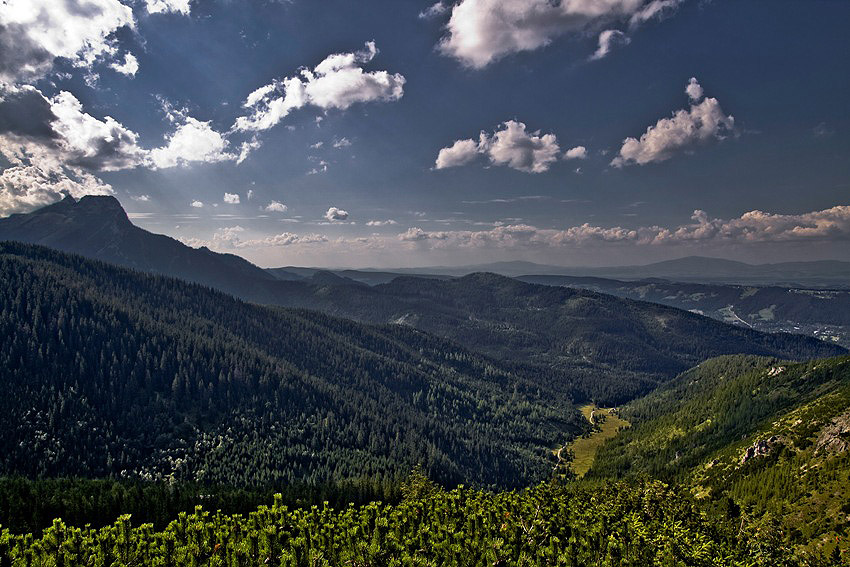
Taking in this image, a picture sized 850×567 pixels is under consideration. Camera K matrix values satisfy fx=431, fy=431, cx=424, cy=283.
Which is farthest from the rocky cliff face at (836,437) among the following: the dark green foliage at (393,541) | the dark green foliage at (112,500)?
the dark green foliage at (112,500)

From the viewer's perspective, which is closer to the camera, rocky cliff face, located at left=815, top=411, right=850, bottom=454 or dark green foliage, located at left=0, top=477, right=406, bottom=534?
dark green foliage, located at left=0, top=477, right=406, bottom=534

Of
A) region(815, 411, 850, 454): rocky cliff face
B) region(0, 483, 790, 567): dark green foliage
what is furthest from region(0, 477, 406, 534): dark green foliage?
region(815, 411, 850, 454): rocky cliff face

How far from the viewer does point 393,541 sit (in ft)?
164

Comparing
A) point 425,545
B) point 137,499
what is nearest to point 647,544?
point 425,545

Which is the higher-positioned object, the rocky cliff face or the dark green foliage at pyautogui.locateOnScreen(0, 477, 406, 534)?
the rocky cliff face

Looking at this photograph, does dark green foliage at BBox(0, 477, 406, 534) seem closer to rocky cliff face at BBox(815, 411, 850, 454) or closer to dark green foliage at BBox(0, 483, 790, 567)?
dark green foliage at BBox(0, 483, 790, 567)

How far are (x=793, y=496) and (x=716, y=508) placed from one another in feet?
97.6

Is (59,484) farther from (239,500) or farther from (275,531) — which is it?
(275,531)

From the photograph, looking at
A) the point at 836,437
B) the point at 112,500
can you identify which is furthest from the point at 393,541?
the point at 836,437

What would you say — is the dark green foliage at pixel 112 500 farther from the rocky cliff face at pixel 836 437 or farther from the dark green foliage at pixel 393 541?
the rocky cliff face at pixel 836 437

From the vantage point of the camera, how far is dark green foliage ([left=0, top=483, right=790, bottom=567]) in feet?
148

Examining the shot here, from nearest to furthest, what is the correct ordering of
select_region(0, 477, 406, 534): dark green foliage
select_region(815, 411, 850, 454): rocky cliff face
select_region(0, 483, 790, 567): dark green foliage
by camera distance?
select_region(0, 483, 790, 567): dark green foliage
select_region(0, 477, 406, 534): dark green foliage
select_region(815, 411, 850, 454): rocky cliff face

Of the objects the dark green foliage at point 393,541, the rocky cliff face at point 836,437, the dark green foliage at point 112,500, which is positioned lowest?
the dark green foliage at point 112,500

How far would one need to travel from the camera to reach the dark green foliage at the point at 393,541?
45156 mm
